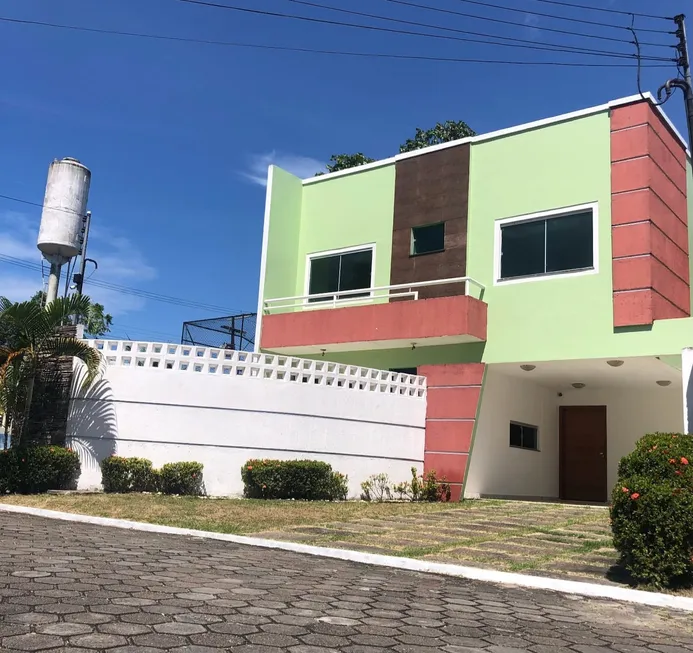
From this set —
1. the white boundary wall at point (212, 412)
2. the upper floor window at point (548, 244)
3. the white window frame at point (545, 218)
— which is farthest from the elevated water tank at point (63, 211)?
the upper floor window at point (548, 244)

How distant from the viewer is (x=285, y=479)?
13914 millimetres

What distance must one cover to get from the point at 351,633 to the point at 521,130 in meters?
14.7

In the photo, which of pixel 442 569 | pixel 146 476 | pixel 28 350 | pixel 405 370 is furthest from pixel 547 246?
pixel 28 350

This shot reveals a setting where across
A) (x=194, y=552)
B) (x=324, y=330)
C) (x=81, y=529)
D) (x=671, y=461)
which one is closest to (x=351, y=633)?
(x=194, y=552)

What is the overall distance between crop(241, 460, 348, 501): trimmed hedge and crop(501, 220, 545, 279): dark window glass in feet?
21.1

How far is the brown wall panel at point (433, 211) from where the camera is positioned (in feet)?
57.9

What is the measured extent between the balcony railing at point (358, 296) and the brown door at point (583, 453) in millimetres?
5671

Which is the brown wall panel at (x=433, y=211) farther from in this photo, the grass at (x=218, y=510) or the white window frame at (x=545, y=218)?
the grass at (x=218, y=510)

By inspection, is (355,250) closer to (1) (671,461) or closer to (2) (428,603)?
(1) (671,461)

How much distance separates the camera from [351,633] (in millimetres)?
4582

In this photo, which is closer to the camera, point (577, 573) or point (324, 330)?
point (577, 573)

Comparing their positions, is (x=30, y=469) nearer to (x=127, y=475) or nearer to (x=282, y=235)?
(x=127, y=475)

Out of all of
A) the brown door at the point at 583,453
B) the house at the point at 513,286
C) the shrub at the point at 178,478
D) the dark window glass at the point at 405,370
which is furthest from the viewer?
the brown door at the point at 583,453

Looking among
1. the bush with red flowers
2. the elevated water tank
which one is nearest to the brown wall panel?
the elevated water tank
